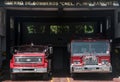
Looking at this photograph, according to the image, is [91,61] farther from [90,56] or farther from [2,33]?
[2,33]

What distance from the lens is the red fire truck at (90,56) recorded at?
24.9 meters

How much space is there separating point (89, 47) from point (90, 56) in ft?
2.78

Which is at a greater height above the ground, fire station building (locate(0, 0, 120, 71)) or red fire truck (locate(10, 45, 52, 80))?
fire station building (locate(0, 0, 120, 71))

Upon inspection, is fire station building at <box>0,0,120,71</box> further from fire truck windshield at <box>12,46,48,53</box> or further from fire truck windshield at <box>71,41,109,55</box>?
fire truck windshield at <box>71,41,109,55</box>

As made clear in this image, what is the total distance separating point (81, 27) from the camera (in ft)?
132

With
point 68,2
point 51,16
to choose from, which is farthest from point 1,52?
point 68,2

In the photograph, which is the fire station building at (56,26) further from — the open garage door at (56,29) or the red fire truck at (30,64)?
the red fire truck at (30,64)

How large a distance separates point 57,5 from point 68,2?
0.81 m

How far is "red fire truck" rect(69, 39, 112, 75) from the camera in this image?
24.9 meters

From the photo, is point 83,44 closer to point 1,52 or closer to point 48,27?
point 1,52

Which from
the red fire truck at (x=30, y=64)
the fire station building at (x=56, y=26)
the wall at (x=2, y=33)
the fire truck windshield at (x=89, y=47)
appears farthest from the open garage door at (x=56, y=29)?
the red fire truck at (x=30, y=64)

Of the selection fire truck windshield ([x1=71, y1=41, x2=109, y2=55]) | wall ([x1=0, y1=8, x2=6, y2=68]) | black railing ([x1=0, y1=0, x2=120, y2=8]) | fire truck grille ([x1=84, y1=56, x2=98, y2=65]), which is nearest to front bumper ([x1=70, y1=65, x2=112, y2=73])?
fire truck grille ([x1=84, y1=56, x2=98, y2=65])

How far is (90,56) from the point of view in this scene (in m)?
25.2

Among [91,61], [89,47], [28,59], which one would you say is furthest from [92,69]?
[28,59]
